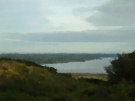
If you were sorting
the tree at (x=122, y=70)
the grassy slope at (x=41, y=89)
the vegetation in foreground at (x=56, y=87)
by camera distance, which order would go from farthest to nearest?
the tree at (x=122, y=70) → the vegetation in foreground at (x=56, y=87) → the grassy slope at (x=41, y=89)

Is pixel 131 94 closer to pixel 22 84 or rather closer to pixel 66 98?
pixel 66 98

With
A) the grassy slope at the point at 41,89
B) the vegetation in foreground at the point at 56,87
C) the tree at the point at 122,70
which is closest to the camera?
the grassy slope at the point at 41,89

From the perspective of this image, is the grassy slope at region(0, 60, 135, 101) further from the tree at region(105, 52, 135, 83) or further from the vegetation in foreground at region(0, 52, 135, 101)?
the tree at region(105, 52, 135, 83)

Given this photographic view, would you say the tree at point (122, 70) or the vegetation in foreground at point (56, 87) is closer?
the vegetation in foreground at point (56, 87)

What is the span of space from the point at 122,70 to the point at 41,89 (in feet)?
42.3

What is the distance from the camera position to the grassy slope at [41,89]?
15.0 meters

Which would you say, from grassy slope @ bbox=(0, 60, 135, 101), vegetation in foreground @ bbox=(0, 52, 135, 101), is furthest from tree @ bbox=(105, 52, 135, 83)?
grassy slope @ bbox=(0, 60, 135, 101)

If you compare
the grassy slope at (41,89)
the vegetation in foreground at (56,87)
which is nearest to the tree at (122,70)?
the vegetation in foreground at (56,87)

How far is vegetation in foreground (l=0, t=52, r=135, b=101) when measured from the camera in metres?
15.2

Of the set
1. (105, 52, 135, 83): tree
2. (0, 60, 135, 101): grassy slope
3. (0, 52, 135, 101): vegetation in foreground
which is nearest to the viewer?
(0, 60, 135, 101): grassy slope

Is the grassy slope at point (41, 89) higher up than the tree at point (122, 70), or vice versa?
the tree at point (122, 70)

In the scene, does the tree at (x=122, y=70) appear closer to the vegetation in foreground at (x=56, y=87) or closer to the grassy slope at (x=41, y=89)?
the vegetation in foreground at (x=56, y=87)

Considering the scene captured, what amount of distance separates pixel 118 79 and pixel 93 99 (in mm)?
14439

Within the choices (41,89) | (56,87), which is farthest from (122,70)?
(41,89)
